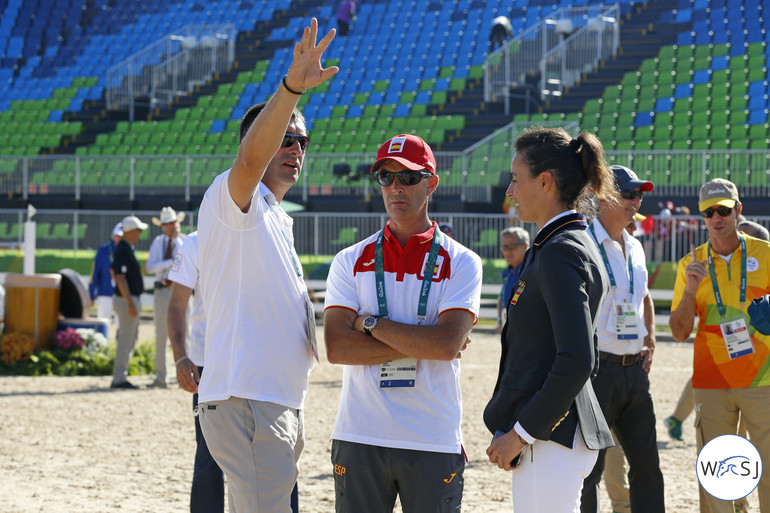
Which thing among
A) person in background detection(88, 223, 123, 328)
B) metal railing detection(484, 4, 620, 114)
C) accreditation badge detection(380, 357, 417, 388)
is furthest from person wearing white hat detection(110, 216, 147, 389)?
metal railing detection(484, 4, 620, 114)

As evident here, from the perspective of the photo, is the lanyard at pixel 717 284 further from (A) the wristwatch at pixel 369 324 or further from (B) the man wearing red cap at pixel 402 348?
(A) the wristwatch at pixel 369 324

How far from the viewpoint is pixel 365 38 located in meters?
36.3

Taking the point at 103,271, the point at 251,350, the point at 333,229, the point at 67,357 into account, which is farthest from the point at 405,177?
the point at 333,229

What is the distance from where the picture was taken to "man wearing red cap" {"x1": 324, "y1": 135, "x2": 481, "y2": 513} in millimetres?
3561

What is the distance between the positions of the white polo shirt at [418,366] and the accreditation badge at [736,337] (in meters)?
2.19

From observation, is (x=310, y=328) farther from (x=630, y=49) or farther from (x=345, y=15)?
(x=345, y=15)

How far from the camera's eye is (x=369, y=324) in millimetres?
3619

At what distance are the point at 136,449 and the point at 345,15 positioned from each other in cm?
3024

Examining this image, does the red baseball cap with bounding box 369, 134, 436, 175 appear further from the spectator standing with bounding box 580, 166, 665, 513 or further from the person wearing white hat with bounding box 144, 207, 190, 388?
the person wearing white hat with bounding box 144, 207, 190, 388

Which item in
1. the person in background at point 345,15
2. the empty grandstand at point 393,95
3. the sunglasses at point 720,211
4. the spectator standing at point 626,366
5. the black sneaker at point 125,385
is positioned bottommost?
the black sneaker at point 125,385

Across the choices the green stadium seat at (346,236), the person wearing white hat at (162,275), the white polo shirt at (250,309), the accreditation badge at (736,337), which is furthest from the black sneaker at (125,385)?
the green stadium seat at (346,236)

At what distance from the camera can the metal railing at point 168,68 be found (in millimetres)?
36594

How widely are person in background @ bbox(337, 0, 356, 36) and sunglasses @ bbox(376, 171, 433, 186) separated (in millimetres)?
33253

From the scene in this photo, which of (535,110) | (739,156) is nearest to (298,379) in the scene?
(739,156)
